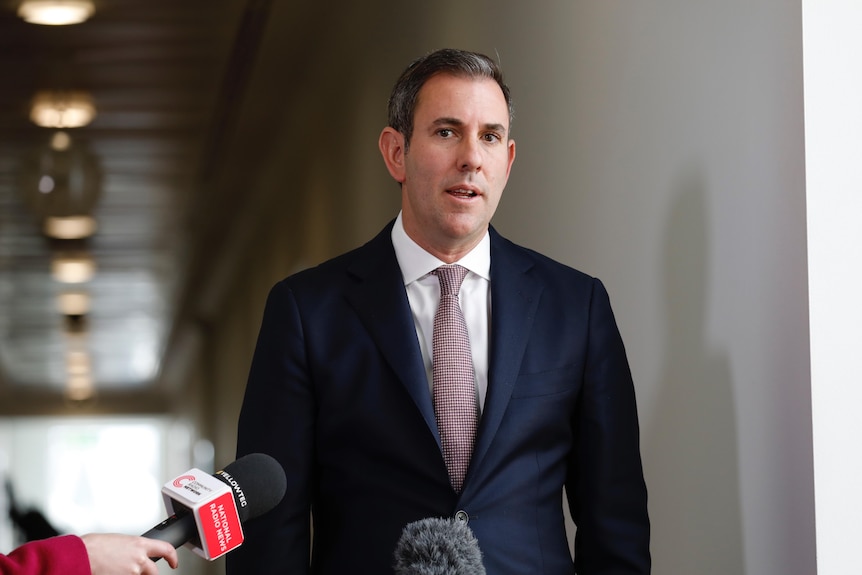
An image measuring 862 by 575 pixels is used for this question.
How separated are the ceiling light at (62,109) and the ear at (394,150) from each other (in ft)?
16.8

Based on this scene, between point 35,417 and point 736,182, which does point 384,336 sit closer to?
point 736,182

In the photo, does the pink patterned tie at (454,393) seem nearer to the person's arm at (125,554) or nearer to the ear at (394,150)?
the ear at (394,150)

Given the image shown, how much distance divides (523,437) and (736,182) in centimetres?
67

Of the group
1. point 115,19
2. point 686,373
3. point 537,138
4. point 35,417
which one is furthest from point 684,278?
point 35,417

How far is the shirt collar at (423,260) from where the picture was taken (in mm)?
2012

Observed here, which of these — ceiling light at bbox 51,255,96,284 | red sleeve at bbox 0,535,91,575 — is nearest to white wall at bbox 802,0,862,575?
red sleeve at bbox 0,535,91,575

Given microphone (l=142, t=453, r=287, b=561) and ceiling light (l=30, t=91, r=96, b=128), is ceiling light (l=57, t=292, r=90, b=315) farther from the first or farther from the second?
microphone (l=142, t=453, r=287, b=561)

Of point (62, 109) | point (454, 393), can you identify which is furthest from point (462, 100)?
point (62, 109)

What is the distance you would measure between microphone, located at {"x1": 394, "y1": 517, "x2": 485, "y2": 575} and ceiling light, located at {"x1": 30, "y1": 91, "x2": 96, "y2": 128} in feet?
18.6

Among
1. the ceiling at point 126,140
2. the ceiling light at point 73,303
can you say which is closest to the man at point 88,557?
the ceiling at point 126,140

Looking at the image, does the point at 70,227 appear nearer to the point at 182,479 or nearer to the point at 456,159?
the point at 456,159

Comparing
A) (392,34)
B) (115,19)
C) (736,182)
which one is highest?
(115,19)

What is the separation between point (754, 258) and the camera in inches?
84.7

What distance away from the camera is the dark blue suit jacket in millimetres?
1863
